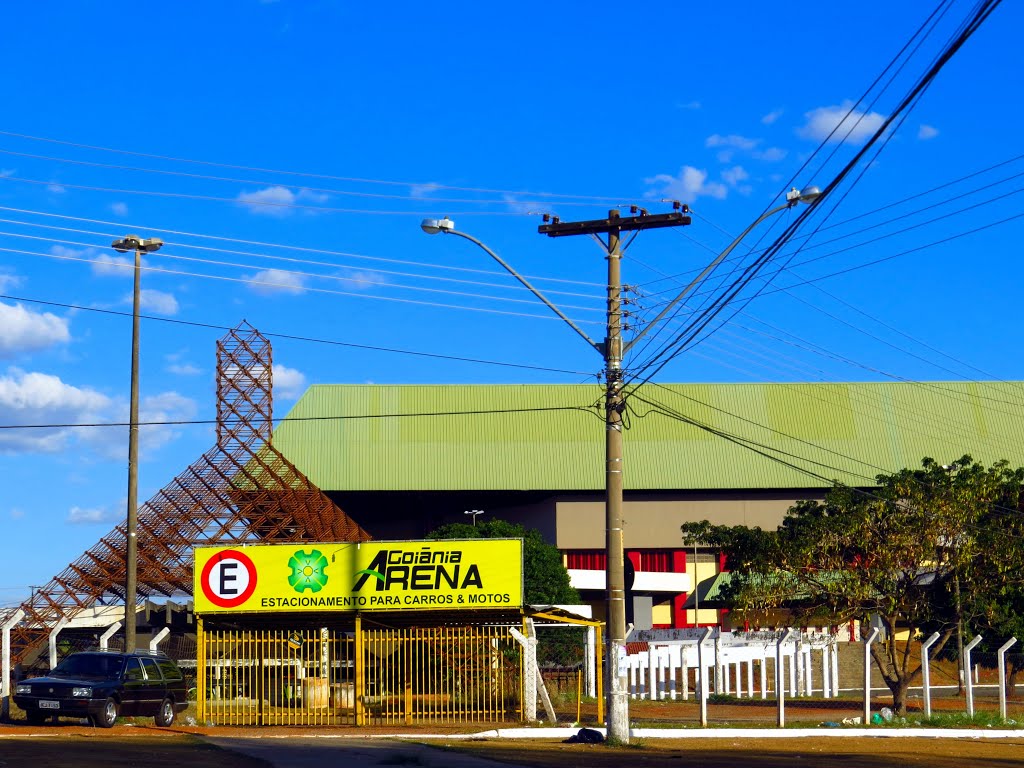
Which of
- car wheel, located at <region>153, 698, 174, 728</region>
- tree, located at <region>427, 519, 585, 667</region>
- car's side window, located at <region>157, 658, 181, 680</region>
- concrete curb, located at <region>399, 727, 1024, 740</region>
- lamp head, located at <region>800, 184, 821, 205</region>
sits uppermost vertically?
lamp head, located at <region>800, 184, 821, 205</region>

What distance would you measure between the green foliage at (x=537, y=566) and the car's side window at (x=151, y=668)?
928 inches

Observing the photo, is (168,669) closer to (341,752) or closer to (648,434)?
(341,752)

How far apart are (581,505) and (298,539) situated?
23948 mm

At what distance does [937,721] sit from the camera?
86.8 feet

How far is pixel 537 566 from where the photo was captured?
50.7 metres

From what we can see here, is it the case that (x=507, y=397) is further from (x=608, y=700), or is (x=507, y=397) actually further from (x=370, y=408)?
(x=608, y=700)

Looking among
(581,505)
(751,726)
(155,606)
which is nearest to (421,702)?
(751,726)

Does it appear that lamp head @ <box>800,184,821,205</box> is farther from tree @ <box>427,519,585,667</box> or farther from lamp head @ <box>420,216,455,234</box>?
tree @ <box>427,519,585,667</box>

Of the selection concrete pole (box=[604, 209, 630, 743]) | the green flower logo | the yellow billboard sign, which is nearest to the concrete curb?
concrete pole (box=[604, 209, 630, 743])

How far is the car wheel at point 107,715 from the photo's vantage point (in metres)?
24.7

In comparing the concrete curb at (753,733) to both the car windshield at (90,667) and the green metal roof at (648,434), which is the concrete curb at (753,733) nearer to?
the car windshield at (90,667)

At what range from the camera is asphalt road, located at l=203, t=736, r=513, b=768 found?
18.2m

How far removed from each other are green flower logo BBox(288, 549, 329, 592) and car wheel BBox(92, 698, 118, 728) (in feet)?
13.3

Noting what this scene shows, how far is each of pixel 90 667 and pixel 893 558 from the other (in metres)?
18.4
